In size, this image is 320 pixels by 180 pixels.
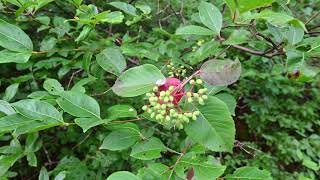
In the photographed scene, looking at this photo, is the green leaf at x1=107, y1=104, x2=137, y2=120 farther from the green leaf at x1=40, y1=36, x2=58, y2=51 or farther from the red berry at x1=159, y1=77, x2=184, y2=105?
the green leaf at x1=40, y1=36, x2=58, y2=51

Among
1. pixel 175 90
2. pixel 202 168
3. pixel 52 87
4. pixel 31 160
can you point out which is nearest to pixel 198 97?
pixel 175 90

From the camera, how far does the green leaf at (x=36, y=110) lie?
0.97 m

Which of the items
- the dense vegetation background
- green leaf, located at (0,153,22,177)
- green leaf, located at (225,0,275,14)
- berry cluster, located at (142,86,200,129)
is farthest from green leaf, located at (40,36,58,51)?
green leaf, located at (225,0,275,14)

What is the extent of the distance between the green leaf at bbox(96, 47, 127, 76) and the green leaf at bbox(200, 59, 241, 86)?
0.36 m

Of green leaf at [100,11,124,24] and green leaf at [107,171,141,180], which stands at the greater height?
green leaf at [100,11,124,24]

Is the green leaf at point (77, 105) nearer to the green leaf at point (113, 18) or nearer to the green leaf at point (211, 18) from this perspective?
the green leaf at point (113, 18)

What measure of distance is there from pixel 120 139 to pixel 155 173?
18cm

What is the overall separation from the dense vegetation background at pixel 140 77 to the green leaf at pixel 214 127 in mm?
93

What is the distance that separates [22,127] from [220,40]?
554 millimetres

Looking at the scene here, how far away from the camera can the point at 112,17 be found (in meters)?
1.13

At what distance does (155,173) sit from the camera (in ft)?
2.93

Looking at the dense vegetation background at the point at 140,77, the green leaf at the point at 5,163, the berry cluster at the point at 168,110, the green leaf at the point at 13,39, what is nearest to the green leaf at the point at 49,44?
the dense vegetation background at the point at 140,77

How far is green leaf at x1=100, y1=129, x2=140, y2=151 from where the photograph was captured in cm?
102

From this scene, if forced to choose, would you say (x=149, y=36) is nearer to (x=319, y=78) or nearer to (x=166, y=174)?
(x=166, y=174)
